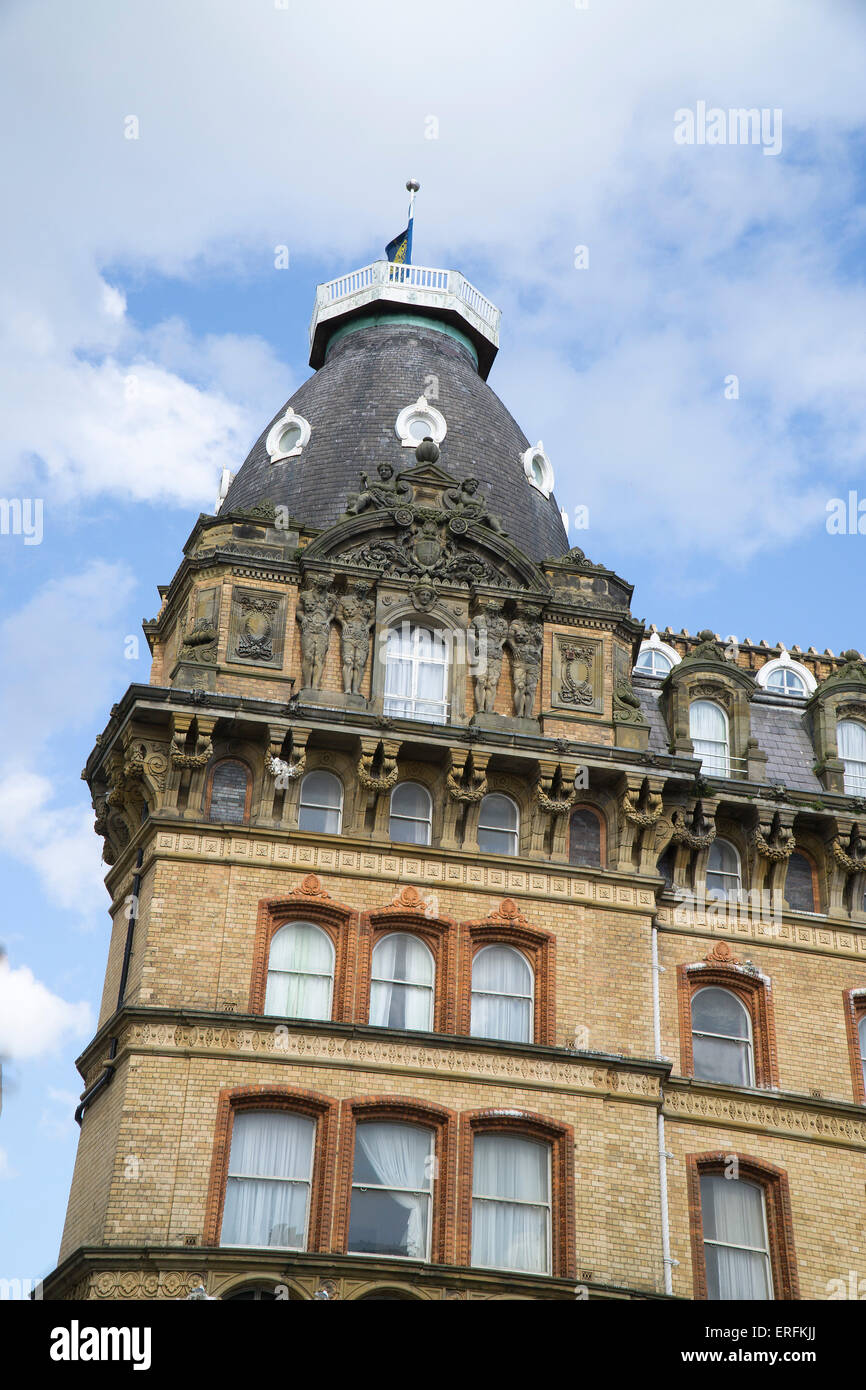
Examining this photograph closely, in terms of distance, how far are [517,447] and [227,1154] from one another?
765 inches

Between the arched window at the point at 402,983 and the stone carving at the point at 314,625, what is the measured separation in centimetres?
541

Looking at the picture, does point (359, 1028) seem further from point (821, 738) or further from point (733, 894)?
point (821, 738)

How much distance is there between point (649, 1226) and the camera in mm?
32531

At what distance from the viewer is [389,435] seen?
1651 inches

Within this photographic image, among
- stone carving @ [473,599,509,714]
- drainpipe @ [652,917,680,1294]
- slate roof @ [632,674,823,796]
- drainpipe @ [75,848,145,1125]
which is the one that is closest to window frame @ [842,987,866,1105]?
drainpipe @ [652,917,680,1294]

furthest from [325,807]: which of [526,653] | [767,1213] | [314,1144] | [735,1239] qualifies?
[767,1213]

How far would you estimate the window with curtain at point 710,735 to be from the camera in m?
39.8

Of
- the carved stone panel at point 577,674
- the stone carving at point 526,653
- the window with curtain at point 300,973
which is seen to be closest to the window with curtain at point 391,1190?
the window with curtain at point 300,973

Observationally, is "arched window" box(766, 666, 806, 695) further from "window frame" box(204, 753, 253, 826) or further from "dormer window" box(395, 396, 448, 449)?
"window frame" box(204, 753, 253, 826)

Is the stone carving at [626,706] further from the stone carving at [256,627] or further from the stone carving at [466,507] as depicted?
the stone carving at [256,627]

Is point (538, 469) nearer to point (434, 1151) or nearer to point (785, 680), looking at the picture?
point (785, 680)

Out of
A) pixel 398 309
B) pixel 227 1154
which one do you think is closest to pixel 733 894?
pixel 227 1154

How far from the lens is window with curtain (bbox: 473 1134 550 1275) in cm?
3212

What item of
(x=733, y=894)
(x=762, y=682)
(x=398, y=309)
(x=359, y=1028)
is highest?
(x=398, y=309)
